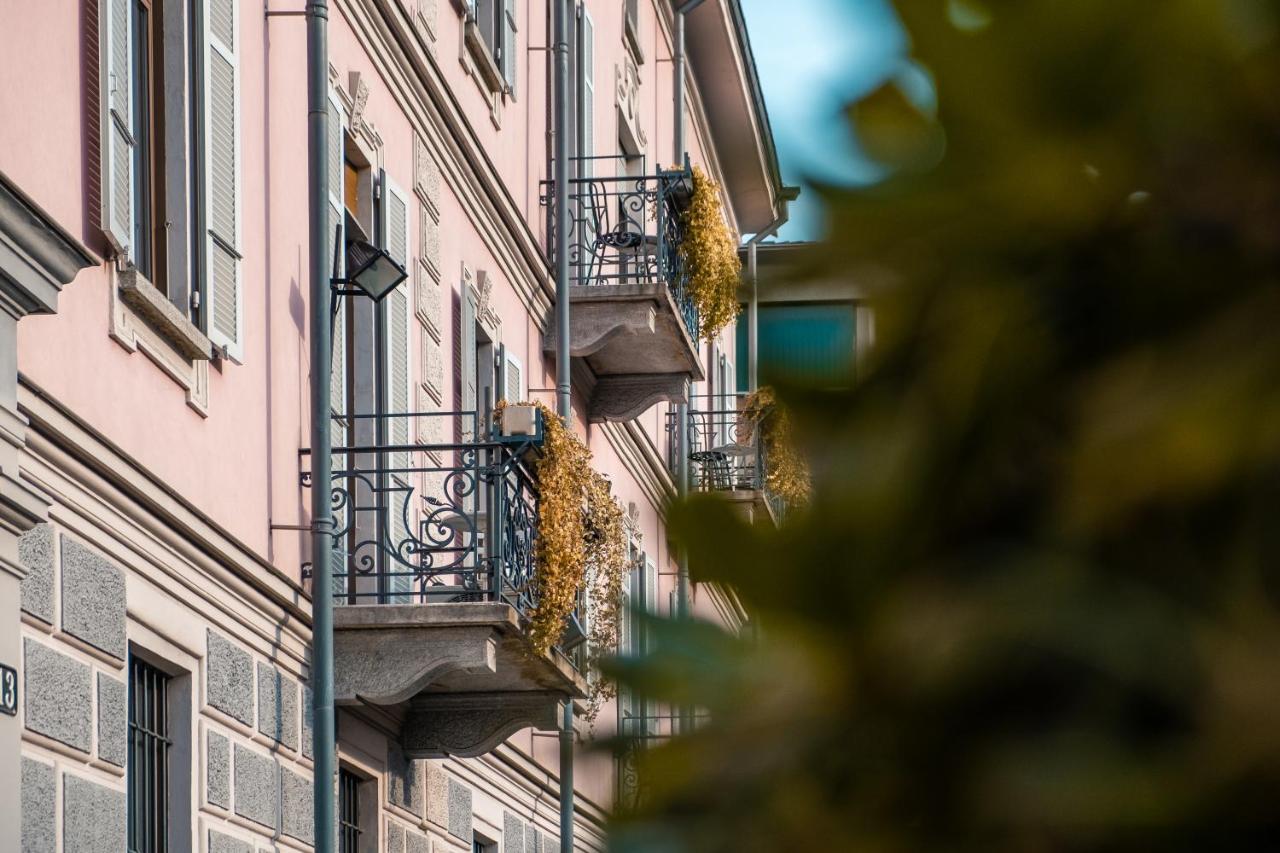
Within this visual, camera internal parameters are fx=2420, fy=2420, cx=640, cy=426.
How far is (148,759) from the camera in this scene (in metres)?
9.40

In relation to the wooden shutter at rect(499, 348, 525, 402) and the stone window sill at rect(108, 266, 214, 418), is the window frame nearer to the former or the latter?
the stone window sill at rect(108, 266, 214, 418)

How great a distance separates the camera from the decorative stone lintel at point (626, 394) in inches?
755

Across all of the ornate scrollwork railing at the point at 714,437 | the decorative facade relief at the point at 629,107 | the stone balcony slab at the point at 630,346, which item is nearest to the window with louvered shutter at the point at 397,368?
the stone balcony slab at the point at 630,346

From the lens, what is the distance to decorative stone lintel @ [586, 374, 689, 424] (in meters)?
19.2

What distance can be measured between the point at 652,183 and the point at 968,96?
21488 millimetres

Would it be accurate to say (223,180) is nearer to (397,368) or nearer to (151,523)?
(151,523)

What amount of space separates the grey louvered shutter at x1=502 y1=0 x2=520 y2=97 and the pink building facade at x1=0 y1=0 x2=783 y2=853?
35 millimetres

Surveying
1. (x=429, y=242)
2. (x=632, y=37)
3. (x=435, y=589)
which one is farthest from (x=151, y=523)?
(x=632, y=37)

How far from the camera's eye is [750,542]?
2.73 feet

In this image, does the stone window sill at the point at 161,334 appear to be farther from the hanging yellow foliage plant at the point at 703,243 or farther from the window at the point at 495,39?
the hanging yellow foliage plant at the point at 703,243

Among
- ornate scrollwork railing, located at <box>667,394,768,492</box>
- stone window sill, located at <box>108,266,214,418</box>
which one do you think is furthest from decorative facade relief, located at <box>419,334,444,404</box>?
ornate scrollwork railing, located at <box>667,394,768,492</box>

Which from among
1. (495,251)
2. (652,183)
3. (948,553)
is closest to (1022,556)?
(948,553)

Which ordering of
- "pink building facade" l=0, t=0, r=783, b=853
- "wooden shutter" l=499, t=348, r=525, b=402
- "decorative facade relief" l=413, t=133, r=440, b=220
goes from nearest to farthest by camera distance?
"pink building facade" l=0, t=0, r=783, b=853, "decorative facade relief" l=413, t=133, r=440, b=220, "wooden shutter" l=499, t=348, r=525, b=402

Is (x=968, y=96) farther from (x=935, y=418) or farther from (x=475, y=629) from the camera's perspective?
(x=475, y=629)
